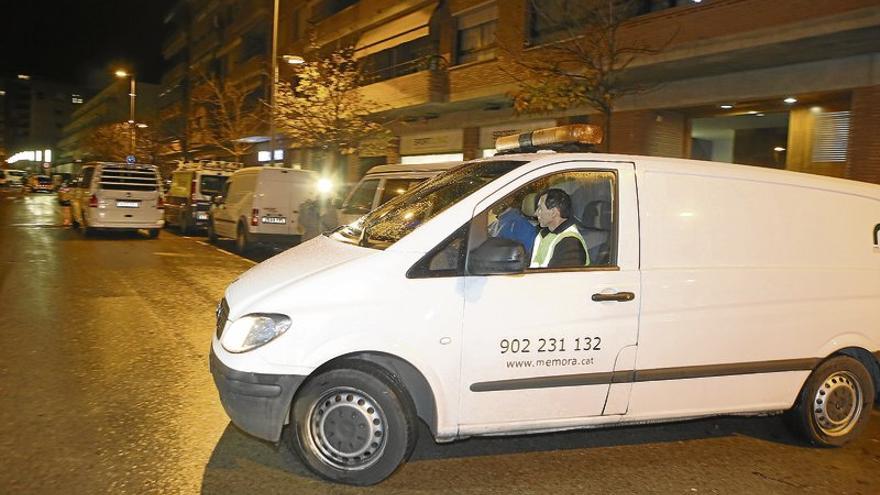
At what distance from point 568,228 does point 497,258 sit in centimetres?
80

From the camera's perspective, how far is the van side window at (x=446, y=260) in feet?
12.7

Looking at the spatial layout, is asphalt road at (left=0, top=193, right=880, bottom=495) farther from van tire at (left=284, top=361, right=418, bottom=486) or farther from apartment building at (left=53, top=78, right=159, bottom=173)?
apartment building at (left=53, top=78, right=159, bottom=173)

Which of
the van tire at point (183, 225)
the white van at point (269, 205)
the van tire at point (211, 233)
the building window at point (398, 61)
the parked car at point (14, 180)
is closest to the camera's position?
the white van at point (269, 205)

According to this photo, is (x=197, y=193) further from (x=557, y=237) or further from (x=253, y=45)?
(x=253, y=45)

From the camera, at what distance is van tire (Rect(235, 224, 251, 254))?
1552 cm

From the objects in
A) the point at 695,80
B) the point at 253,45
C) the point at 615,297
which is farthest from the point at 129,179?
the point at 253,45

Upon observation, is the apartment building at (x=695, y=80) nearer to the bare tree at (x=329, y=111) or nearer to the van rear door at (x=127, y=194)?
the bare tree at (x=329, y=111)

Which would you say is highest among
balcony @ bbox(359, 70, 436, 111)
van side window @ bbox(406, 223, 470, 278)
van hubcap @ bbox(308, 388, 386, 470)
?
balcony @ bbox(359, 70, 436, 111)

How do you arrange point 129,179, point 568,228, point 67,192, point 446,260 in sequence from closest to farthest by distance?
point 446,260
point 568,228
point 129,179
point 67,192

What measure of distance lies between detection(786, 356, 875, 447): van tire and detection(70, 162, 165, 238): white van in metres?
15.7

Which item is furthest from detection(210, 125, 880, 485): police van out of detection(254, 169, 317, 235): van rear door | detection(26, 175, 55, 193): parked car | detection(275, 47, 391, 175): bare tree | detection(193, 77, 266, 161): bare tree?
detection(26, 175, 55, 193): parked car

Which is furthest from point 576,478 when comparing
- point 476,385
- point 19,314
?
point 19,314

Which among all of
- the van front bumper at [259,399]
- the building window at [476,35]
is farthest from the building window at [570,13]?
the van front bumper at [259,399]

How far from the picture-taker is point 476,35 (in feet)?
67.5
